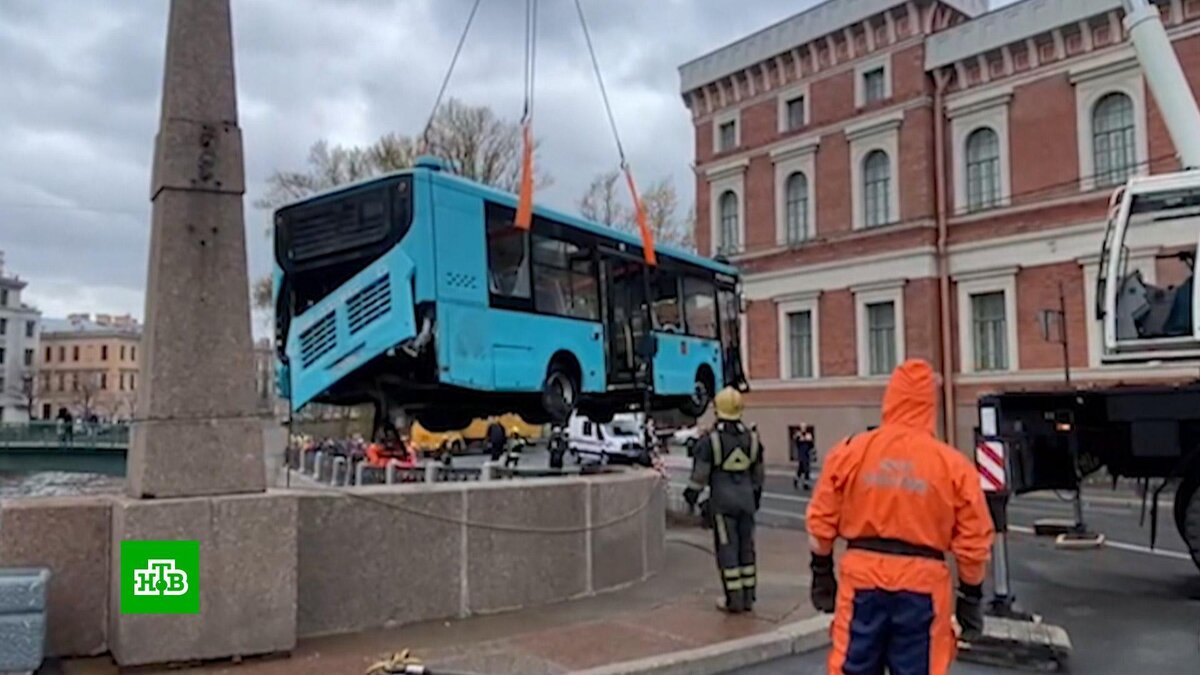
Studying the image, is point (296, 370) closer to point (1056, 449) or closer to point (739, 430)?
point (739, 430)

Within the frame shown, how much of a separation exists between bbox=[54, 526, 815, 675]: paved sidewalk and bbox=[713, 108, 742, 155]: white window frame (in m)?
27.8

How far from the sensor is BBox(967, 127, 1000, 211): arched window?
28906 mm

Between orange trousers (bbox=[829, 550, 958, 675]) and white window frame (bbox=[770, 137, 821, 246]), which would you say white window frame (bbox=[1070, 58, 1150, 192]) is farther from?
orange trousers (bbox=[829, 550, 958, 675])

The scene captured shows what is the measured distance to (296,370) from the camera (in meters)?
11.2

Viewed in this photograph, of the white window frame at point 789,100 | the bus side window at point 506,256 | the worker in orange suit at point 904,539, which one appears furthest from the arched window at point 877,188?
the worker in orange suit at point 904,539

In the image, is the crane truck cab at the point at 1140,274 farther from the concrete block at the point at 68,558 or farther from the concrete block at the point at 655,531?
the concrete block at the point at 68,558

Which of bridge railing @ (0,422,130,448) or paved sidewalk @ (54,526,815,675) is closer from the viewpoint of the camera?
paved sidewalk @ (54,526,815,675)

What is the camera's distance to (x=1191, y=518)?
9.57 meters

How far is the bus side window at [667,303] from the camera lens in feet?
50.1

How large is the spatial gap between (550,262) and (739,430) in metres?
4.77

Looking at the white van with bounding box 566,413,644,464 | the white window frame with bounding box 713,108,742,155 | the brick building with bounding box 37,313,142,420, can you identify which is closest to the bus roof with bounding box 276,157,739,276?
the white van with bounding box 566,413,644,464

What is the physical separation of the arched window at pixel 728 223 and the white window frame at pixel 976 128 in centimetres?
856

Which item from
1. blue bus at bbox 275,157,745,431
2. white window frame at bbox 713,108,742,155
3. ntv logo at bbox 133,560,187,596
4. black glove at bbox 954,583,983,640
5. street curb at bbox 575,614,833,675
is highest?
white window frame at bbox 713,108,742,155

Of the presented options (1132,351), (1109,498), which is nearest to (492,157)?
(1109,498)
